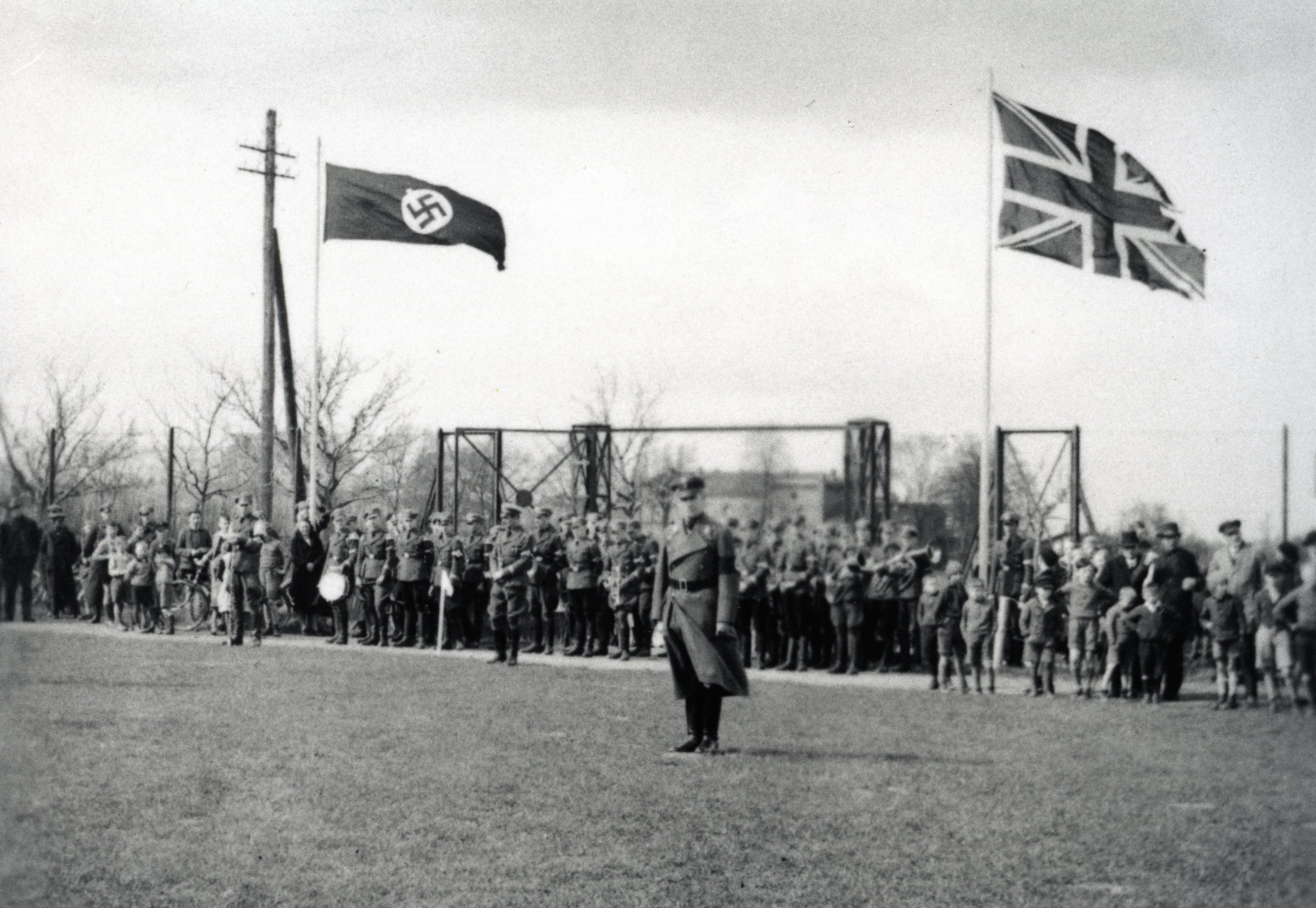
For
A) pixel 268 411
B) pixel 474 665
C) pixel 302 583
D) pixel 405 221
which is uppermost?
pixel 405 221

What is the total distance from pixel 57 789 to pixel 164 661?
5181 millimetres

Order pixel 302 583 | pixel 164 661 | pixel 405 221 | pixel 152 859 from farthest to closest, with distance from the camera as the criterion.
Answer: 1. pixel 164 661
2. pixel 302 583
3. pixel 152 859
4. pixel 405 221

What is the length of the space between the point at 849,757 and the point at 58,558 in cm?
510

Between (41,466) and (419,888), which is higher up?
(41,466)

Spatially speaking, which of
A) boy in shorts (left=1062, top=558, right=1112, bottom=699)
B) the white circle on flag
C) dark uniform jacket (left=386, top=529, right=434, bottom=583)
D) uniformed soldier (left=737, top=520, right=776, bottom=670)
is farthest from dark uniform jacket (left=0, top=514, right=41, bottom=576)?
dark uniform jacket (left=386, top=529, right=434, bottom=583)

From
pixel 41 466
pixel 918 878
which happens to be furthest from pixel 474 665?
pixel 41 466

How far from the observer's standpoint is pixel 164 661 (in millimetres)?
10508

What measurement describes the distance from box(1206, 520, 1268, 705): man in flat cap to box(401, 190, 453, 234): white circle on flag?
2413 millimetres

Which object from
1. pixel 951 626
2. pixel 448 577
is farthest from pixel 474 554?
pixel 951 626

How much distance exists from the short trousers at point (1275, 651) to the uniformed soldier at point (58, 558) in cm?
137

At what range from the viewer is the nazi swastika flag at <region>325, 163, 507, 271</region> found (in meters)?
3.28

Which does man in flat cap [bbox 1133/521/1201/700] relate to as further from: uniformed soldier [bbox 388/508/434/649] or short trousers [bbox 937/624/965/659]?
uniformed soldier [bbox 388/508/434/649]

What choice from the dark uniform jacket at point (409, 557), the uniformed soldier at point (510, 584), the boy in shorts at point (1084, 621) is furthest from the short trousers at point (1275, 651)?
the uniformed soldier at point (510, 584)

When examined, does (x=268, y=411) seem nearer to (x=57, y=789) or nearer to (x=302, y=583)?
(x=57, y=789)
